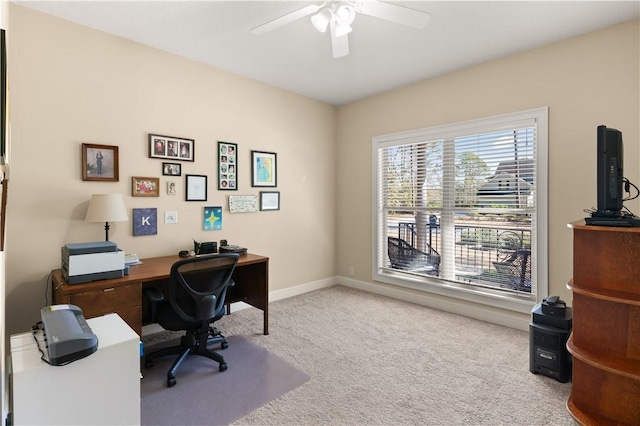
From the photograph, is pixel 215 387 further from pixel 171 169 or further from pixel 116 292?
pixel 171 169

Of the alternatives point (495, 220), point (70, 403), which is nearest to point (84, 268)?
point (70, 403)

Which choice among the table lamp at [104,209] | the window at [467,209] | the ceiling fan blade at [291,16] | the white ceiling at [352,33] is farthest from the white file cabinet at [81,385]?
the window at [467,209]

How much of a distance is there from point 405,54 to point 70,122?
9.92 ft

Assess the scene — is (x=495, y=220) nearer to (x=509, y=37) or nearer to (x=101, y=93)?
(x=509, y=37)

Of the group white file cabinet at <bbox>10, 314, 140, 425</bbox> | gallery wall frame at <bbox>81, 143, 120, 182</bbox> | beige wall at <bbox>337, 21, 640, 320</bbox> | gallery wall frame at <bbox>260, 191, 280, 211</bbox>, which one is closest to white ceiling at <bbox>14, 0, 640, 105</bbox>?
beige wall at <bbox>337, 21, 640, 320</bbox>

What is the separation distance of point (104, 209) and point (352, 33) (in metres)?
2.50

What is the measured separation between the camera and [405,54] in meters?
3.21

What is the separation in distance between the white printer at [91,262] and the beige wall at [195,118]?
2.00 feet

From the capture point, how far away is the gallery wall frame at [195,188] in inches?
133

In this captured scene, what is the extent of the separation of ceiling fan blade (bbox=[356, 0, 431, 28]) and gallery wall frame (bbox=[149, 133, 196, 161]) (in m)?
2.11

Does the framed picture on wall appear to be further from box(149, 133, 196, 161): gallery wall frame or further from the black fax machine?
the black fax machine

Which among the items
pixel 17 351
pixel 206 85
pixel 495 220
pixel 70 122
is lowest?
pixel 17 351

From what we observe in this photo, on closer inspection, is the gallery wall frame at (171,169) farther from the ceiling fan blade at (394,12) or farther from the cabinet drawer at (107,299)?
the ceiling fan blade at (394,12)

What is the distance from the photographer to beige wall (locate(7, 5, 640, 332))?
2502 mm
